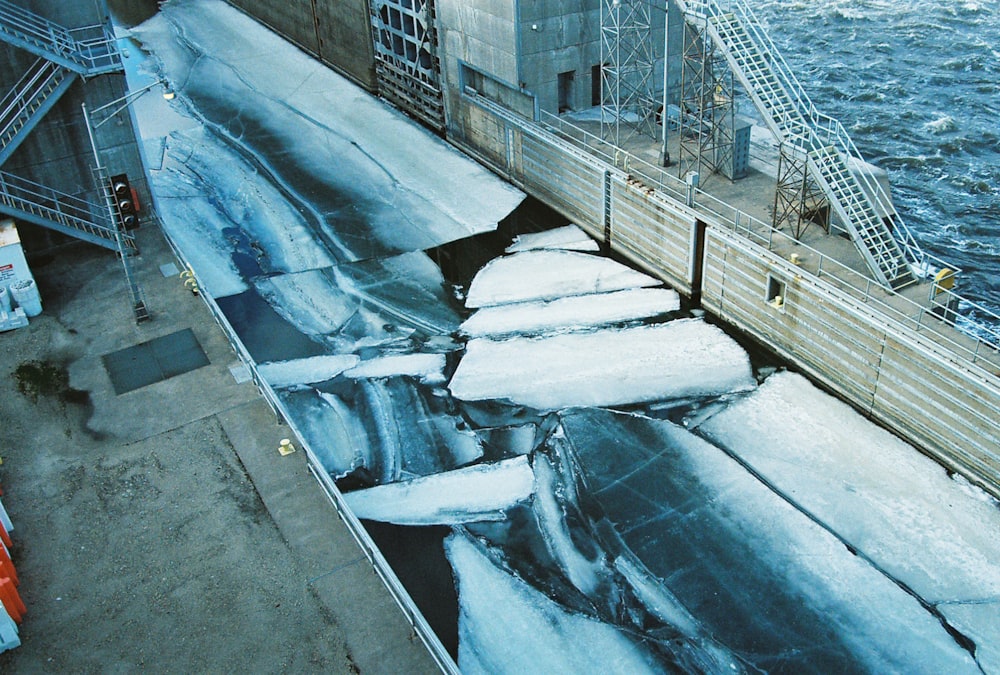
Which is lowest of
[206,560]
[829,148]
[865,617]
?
[865,617]

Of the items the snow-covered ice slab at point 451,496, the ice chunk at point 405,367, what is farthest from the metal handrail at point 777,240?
the snow-covered ice slab at point 451,496

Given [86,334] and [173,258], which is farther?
[173,258]

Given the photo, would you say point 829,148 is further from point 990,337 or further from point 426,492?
point 426,492

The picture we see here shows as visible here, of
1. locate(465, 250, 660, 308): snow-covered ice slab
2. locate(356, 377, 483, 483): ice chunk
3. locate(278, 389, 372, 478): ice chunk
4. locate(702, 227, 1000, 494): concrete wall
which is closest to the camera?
locate(702, 227, 1000, 494): concrete wall

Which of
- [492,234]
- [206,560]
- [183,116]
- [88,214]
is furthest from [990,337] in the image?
[183,116]

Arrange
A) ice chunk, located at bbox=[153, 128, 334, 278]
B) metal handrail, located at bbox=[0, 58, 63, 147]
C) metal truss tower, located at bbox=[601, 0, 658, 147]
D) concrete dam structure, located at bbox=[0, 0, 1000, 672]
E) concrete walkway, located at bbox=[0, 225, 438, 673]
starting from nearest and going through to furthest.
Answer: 1. concrete walkway, located at bbox=[0, 225, 438, 673]
2. concrete dam structure, located at bbox=[0, 0, 1000, 672]
3. metal handrail, located at bbox=[0, 58, 63, 147]
4. metal truss tower, located at bbox=[601, 0, 658, 147]
5. ice chunk, located at bbox=[153, 128, 334, 278]

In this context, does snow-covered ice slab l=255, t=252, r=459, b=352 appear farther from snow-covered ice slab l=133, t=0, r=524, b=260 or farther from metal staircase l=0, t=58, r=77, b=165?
metal staircase l=0, t=58, r=77, b=165

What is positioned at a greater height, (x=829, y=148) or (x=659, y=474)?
(x=829, y=148)

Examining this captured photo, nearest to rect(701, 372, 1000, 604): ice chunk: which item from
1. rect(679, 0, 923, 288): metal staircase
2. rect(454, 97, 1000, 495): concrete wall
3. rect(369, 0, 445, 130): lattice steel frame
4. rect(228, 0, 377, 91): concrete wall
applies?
rect(454, 97, 1000, 495): concrete wall
